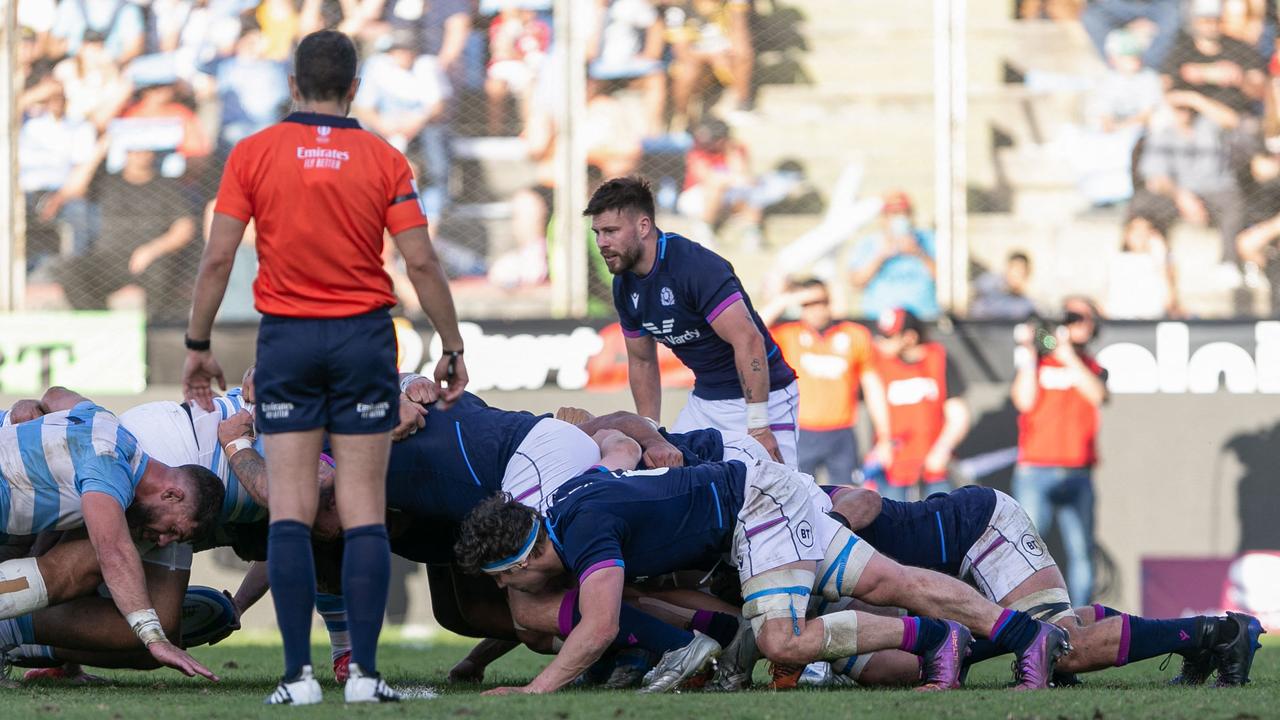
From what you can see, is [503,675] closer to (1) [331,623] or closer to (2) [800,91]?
(1) [331,623]

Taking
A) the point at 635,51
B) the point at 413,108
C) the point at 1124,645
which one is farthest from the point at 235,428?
the point at 635,51

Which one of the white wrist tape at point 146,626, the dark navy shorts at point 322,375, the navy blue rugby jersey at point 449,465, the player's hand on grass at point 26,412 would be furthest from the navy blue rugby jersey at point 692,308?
the white wrist tape at point 146,626

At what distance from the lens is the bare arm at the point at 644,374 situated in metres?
8.11

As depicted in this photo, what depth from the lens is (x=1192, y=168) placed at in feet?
39.8

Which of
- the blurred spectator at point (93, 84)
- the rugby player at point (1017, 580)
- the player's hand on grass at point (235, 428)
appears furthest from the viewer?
the blurred spectator at point (93, 84)

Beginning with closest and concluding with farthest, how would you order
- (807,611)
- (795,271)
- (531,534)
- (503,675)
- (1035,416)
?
(531,534) < (807,611) < (503,675) < (1035,416) < (795,271)

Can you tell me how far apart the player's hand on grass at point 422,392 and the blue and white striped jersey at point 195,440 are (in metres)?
0.67

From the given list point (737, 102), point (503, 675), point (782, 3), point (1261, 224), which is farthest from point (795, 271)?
point (503, 675)

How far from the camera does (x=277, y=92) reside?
480 inches

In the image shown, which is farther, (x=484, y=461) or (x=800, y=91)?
(x=800, y=91)

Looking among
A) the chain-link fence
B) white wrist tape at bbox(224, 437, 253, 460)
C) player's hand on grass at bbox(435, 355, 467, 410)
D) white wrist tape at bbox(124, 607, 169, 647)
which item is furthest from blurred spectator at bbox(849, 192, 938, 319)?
white wrist tape at bbox(124, 607, 169, 647)

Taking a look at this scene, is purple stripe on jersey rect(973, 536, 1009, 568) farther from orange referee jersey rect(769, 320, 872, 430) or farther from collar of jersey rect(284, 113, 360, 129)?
orange referee jersey rect(769, 320, 872, 430)

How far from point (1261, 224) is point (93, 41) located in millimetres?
8732

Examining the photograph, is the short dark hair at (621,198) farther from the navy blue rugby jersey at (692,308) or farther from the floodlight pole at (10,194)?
the floodlight pole at (10,194)
